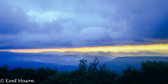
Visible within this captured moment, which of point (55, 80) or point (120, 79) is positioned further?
point (120, 79)

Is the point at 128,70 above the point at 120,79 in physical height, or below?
above

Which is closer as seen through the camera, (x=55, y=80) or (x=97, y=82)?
(x=55, y=80)

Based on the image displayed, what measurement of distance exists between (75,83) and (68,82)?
61.7 inches

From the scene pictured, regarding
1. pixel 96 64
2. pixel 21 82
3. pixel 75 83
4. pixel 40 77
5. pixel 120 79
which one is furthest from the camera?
pixel 96 64

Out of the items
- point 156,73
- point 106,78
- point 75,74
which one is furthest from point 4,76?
point 156,73

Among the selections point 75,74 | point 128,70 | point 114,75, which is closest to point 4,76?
point 75,74

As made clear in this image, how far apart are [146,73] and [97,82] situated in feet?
35.7

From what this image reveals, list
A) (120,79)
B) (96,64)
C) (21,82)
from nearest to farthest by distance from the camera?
(21,82)
(120,79)
(96,64)

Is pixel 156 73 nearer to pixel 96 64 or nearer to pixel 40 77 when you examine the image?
pixel 96 64

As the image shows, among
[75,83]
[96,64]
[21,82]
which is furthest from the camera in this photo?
[96,64]

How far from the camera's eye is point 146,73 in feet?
94.5

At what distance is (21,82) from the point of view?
2844 centimetres

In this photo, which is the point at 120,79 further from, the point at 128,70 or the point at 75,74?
the point at 75,74

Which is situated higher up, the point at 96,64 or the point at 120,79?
the point at 96,64
